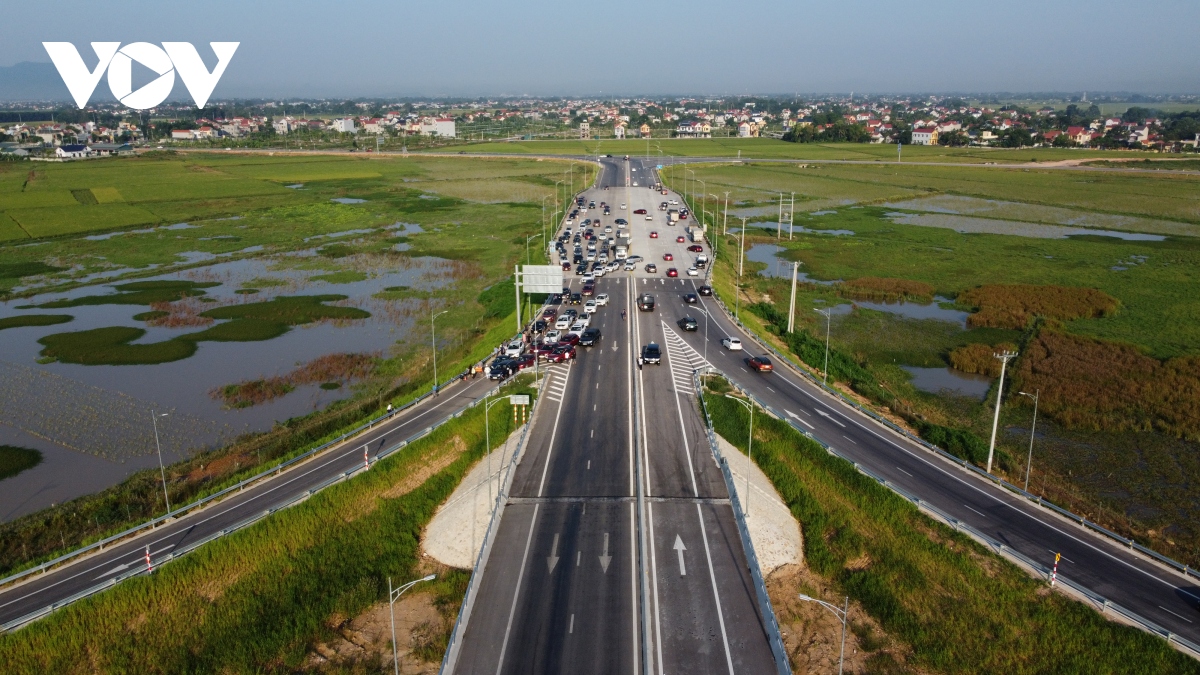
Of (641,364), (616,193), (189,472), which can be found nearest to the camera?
(189,472)

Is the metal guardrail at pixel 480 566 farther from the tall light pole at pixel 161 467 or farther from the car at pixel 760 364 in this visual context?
the car at pixel 760 364

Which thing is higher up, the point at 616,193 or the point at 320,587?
the point at 616,193

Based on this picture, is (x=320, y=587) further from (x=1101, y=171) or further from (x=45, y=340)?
(x=1101, y=171)

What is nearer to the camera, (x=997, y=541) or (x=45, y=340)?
(x=997, y=541)

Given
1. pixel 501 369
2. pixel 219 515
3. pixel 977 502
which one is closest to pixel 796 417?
pixel 977 502

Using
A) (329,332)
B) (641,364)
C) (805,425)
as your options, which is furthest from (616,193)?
(805,425)

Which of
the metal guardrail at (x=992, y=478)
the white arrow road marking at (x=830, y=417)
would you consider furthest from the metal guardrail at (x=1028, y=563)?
the metal guardrail at (x=992, y=478)
